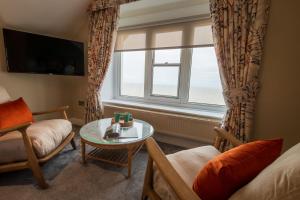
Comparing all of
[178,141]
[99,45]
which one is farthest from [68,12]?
[178,141]

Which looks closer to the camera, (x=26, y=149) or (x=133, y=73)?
(x=26, y=149)

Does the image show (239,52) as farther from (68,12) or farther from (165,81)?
(68,12)

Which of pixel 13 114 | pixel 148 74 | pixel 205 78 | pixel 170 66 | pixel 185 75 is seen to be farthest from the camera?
pixel 148 74

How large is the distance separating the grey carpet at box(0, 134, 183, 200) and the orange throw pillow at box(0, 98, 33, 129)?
509 mm

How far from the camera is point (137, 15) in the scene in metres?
2.52

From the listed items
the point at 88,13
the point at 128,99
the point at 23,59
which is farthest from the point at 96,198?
the point at 88,13

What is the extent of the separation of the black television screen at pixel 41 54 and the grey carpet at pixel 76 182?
1374 millimetres

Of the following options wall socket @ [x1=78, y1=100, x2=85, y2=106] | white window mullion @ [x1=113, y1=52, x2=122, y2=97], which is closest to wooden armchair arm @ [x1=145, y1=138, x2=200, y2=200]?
white window mullion @ [x1=113, y1=52, x2=122, y2=97]

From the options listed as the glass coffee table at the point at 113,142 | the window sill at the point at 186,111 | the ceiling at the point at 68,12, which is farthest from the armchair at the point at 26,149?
the ceiling at the point at 68,12

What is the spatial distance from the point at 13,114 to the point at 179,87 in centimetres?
208

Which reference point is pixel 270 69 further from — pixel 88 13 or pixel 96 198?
pixel 88 13

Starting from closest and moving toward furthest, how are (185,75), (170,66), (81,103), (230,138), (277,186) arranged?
(277,186)
(230,138)
(185,75)
(170,66)
(81,103)

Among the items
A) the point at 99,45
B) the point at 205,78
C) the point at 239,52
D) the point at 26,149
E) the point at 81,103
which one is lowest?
the point at 26,149

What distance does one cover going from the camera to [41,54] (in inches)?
92.4
